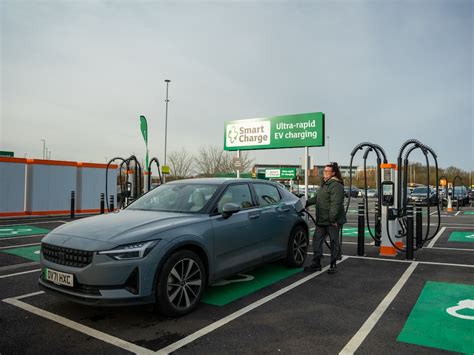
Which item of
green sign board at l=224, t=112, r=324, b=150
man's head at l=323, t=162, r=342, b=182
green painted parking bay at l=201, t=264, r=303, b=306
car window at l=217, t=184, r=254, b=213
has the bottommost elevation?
green painted parking bay at l=201, t=264, r=303, b=306

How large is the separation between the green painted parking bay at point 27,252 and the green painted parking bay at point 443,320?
6898 mm

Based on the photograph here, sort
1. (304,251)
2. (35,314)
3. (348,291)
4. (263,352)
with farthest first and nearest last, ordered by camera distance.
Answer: (304,251) < (348,291) < (35,314) < (263,352)

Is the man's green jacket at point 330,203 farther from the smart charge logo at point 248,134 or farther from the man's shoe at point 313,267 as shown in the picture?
the smart charge logo at point 248,134

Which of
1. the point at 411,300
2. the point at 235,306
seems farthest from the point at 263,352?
the point at 411,300

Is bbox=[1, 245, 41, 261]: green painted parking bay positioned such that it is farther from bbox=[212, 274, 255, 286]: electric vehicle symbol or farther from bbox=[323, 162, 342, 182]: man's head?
bbox=[323, 162, 342, 182]: man's head

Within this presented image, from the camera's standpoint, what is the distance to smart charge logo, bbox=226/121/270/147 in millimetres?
19609

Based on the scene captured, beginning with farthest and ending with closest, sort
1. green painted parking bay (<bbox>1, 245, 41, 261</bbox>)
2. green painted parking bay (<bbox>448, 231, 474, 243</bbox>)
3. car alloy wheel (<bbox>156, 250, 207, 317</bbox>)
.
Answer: green painted parking bay (<bbox>448, 231, 474, 243</bbox>) < green painted parking bay (<bbox>1, 245, 41, 261</bbox>) < car alloy wheel (<bbox>156, 250, 207, 317</bbox>)

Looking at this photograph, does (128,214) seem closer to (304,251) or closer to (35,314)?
(35,314)

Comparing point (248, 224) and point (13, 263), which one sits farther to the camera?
point (13, 263)

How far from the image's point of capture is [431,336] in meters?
3.62

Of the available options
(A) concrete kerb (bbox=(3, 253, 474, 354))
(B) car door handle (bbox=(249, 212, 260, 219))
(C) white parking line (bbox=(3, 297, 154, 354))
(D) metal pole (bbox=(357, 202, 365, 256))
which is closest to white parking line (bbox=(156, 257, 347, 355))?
(A) concrete kerb (bbox=(3, 253, 474, 354))

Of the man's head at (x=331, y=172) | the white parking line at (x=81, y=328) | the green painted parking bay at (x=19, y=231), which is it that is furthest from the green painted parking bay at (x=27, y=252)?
the man's head at (x=331, y=172)

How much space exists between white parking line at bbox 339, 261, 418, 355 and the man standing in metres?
1.10

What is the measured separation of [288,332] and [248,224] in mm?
1801
